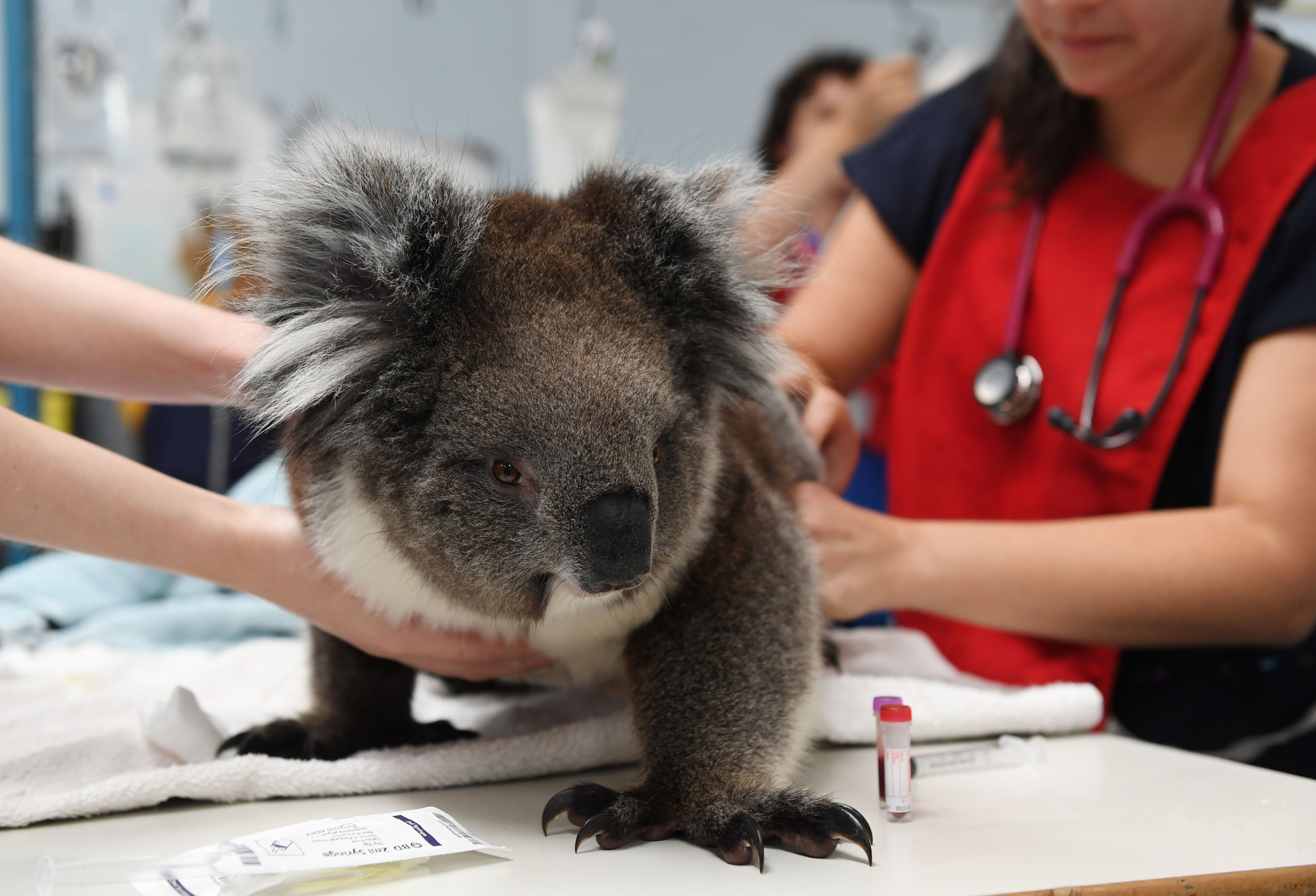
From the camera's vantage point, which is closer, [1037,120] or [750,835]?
[750,835]

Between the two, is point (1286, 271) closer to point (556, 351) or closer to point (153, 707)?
point (556, 351)

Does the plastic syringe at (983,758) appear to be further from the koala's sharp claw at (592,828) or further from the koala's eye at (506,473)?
the koala's eye at (506,473)

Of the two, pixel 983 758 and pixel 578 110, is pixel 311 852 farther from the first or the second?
pixel 578 110

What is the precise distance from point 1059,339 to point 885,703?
1.00 m

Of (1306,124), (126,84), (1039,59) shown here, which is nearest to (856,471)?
(1039,59)

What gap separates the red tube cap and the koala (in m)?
0.12

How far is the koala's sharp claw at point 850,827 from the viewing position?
3.07ft

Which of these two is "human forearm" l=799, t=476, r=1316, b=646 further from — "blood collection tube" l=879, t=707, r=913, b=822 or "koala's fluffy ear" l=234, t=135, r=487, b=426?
"koala's fluffy ear" l=234, t=135, r=487, b=426

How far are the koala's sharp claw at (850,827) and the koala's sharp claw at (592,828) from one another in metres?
0.22

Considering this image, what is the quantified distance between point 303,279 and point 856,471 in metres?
2.27

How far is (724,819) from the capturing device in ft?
3.31

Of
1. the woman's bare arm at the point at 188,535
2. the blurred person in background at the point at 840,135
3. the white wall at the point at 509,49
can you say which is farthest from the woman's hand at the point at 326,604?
the white wall at the point at 509,49

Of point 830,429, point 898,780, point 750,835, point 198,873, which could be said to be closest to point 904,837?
point 898,780

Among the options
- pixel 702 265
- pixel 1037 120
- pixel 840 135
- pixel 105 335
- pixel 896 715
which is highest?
pixel 840 135
